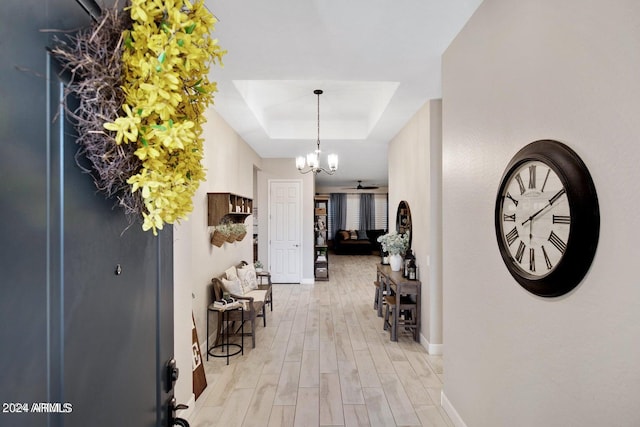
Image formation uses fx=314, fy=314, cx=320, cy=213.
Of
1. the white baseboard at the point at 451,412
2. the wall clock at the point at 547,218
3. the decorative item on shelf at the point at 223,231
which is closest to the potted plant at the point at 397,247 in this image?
the white baseboard at the point at 451,412

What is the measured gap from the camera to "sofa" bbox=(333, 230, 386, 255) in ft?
39.4

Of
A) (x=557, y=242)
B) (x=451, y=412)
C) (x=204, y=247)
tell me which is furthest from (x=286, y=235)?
(x=557, y=242)

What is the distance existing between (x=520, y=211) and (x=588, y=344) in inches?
24.0

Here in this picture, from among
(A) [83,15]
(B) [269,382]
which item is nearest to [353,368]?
(B) [269,382]

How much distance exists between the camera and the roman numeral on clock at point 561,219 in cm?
121

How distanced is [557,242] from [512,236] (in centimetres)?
32

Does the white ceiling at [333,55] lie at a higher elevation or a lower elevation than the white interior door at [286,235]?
higher

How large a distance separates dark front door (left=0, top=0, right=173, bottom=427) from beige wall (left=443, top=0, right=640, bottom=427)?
1.55 m

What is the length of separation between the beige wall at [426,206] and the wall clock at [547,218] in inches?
75.2

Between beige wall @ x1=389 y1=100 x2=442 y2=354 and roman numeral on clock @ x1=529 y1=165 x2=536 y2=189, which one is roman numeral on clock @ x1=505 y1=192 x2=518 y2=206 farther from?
beige wall @ x1=389 y1=100 x2=442 y2=354

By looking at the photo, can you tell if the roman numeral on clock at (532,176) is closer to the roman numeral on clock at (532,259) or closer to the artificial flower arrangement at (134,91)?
the roman numeral on clock at (532,259)

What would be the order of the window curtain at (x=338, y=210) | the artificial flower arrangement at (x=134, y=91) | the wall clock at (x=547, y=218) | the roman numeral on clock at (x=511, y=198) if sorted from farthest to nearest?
the window curtain at (x=338, y=210) → the roman numeral on clock at (x=511, y=198) → the wall clock at (x=547, y=218) → the artificial flower arrangement at (x=134, y=91)

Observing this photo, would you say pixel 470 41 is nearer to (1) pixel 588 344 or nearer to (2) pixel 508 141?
(2) pixel 508 141

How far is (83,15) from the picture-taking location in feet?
2.46
